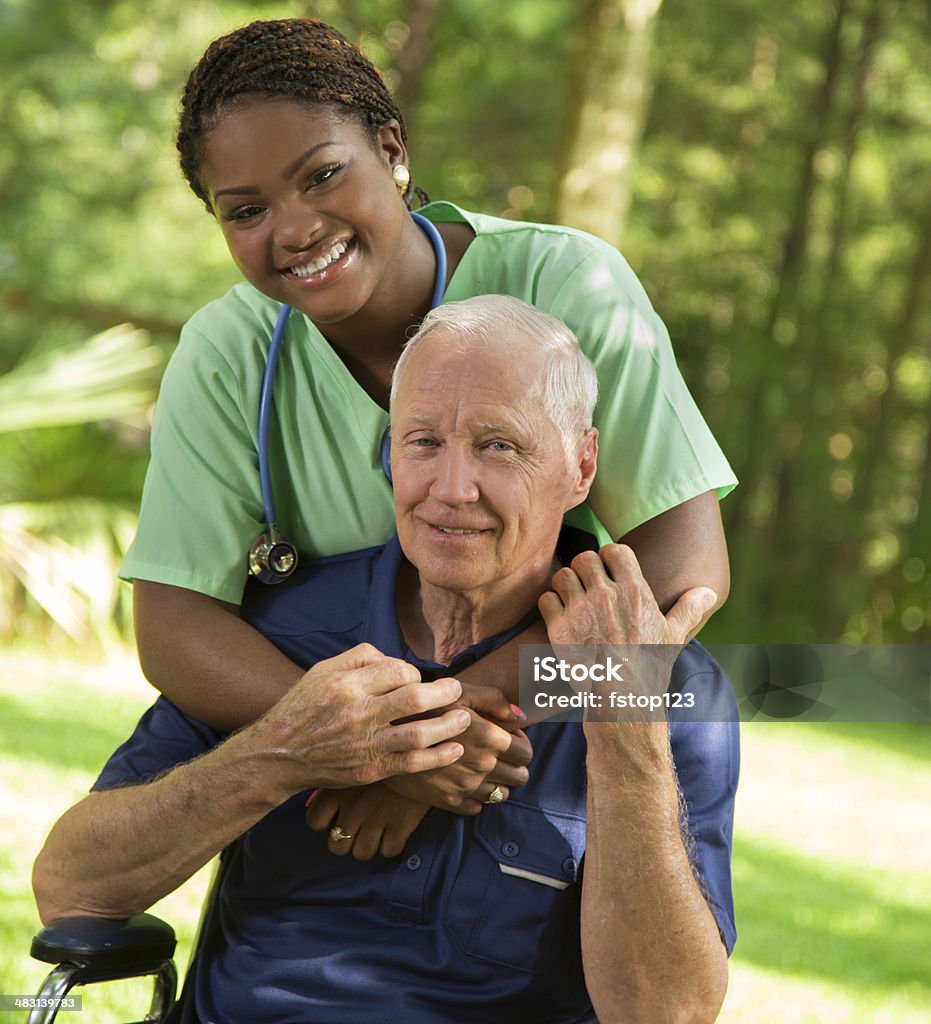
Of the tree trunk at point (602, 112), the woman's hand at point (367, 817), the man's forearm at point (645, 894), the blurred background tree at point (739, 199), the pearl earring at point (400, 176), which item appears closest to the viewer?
the man's forearm at point (645, 894)

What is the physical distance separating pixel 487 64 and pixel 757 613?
593 cm

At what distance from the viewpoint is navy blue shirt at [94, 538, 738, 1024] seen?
85.3 inches

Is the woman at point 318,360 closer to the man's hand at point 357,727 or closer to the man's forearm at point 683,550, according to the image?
the man's forearm at point 683,550

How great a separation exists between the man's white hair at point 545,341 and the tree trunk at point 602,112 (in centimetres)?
528

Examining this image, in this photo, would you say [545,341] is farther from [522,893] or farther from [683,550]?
[522,893]

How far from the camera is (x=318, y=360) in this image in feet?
8.00

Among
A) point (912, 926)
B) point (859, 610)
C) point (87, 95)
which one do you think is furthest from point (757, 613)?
point (87, 95)

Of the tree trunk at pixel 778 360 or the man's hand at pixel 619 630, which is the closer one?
the man's hand at pixel 619 630

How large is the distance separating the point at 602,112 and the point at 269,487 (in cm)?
549

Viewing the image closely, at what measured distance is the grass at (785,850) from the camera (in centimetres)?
477

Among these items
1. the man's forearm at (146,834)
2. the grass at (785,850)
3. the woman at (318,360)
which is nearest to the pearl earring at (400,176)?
the woman at (318,360)

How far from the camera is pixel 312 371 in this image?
245 centimetres

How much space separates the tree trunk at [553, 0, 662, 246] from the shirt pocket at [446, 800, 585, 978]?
550 cm

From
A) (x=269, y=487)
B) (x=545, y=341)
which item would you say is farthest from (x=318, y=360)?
(x=545, y=341)
